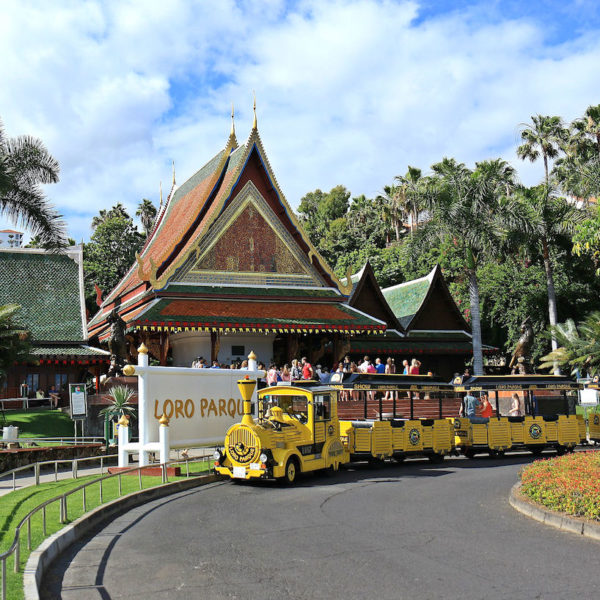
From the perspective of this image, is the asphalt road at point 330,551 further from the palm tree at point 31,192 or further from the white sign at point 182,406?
the palm tree at point 31,192

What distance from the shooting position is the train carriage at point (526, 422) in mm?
18875

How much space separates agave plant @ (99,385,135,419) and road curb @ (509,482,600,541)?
12.7m

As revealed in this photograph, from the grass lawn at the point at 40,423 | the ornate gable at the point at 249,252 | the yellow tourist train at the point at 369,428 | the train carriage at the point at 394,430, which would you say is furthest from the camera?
the ornate gable at the point at 249,252

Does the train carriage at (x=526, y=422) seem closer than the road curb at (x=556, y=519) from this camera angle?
No

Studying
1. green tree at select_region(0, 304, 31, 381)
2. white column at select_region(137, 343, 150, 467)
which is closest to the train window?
white column at select_region(137, 343, 150, 467)

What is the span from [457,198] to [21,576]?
30.6m

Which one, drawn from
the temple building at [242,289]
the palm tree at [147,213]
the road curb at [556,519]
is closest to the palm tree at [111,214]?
the palm tree at [147,213]

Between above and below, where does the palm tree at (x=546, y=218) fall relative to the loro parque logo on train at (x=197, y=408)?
above

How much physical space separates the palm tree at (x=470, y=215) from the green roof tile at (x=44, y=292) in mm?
17989

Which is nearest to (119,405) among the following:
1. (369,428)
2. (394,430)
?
(369,428)

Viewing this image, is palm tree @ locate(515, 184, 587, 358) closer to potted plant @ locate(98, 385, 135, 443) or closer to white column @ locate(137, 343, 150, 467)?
potted plant @ locate(98, 385, 135, 443)

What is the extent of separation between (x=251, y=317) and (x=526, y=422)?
1235 cm

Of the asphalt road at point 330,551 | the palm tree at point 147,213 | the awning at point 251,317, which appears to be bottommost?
the asphalt road at point 330,551

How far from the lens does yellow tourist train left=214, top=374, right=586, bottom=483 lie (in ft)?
45.7
